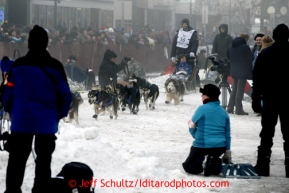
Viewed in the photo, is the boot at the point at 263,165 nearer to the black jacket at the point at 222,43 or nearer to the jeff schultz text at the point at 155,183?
the jeff schultz text at the point at 155,183

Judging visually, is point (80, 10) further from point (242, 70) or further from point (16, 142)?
point (16, 142)

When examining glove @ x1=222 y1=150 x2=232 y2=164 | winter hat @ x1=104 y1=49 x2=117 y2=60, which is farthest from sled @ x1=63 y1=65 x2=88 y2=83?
glove @ x1=222 y1=150 x2=232 y2=164

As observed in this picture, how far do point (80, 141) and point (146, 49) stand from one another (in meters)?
29.3

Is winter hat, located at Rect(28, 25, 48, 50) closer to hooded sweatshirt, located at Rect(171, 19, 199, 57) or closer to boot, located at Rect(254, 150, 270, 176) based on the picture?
boot, located at Rect(254, 150, 270, 176)

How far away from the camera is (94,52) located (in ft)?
→ 106

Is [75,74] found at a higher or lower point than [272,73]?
lower

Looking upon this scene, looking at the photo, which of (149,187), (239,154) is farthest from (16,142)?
(239,154)

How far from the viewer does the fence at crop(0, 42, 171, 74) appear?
2700 centimetres

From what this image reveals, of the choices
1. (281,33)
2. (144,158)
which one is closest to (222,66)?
(281,33)

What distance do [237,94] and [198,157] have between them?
818 centimetres

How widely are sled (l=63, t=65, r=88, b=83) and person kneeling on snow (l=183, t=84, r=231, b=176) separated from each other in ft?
46.3

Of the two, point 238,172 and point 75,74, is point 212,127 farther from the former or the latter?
point 75,74

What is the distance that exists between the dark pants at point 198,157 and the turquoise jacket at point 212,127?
1.9 inches

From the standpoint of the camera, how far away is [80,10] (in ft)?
161
